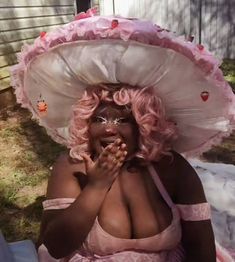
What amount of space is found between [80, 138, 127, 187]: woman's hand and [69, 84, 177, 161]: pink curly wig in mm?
126

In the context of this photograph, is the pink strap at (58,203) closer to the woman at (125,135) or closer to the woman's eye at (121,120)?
the woman at (125,135)

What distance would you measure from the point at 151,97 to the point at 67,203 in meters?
0.54

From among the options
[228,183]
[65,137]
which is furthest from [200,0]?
[65,137]

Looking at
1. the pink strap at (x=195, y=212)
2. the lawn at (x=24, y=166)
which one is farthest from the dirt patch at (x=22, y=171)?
the pink strap at (x=195, y=212)

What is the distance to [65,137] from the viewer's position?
2219mm

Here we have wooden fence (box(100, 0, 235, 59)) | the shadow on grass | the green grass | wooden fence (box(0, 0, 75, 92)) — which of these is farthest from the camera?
wooden fence (box(100, 0, 235, 59))

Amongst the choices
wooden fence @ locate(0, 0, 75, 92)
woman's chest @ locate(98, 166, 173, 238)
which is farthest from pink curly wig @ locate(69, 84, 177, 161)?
wooden fence @ locate(0, 0, 75, 92)

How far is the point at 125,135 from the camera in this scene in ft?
5.86

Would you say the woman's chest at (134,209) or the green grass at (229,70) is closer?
the woman's chest at (134,209)

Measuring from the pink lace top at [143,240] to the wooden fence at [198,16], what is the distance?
907cm

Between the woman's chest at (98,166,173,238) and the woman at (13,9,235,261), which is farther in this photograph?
the woman's chest at (98,166,173,238)

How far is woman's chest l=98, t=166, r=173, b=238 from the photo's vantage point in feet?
6.04

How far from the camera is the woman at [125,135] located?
1729 millimetres

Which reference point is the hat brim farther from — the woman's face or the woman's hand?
the woman's hand
